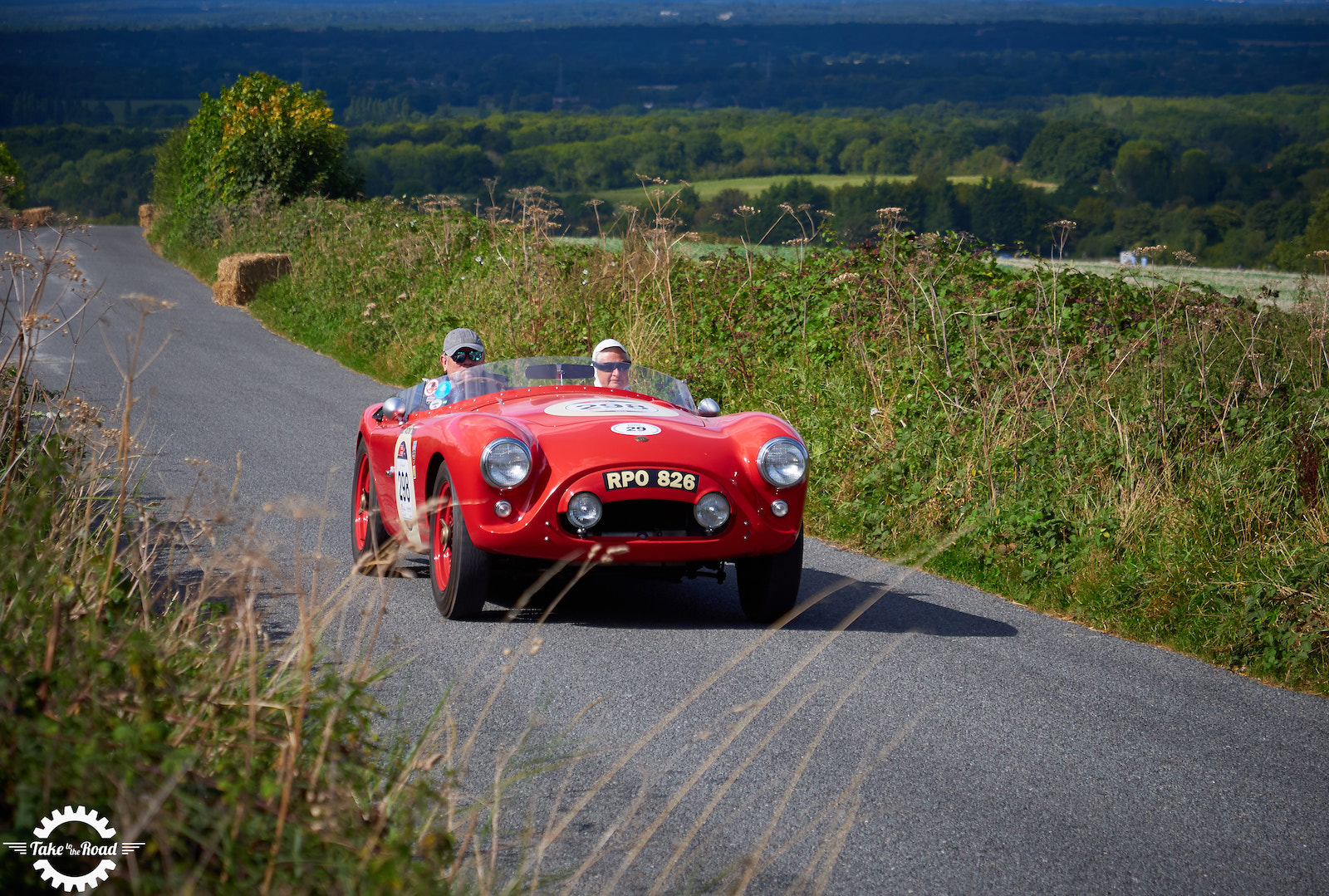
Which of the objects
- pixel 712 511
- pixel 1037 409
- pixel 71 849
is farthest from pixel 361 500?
pixel 71 849

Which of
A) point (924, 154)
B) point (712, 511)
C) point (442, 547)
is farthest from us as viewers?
point (924, 154)

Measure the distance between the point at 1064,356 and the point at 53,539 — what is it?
24.6 feet

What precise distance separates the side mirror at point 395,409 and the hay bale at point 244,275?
19.3 meters

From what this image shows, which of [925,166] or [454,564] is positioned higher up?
[454,564]

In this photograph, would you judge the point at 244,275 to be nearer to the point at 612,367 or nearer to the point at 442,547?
the point at 612,367

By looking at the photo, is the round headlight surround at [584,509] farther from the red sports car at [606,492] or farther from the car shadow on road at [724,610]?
the car shadow on road at [724,610]

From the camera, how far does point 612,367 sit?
7.30 metres

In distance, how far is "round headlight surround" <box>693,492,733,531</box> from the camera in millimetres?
5922

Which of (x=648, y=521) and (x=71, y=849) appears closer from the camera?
(x=71, y=849)

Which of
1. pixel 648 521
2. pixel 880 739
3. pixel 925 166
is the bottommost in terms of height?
pixel 925 166

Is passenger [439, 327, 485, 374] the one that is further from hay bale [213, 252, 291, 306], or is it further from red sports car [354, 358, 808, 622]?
hay bale [213, 252, 291, 306]

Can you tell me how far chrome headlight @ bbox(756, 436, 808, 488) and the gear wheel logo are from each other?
158 inches

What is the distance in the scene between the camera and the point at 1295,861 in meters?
3.91

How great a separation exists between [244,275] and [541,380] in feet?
65.2
